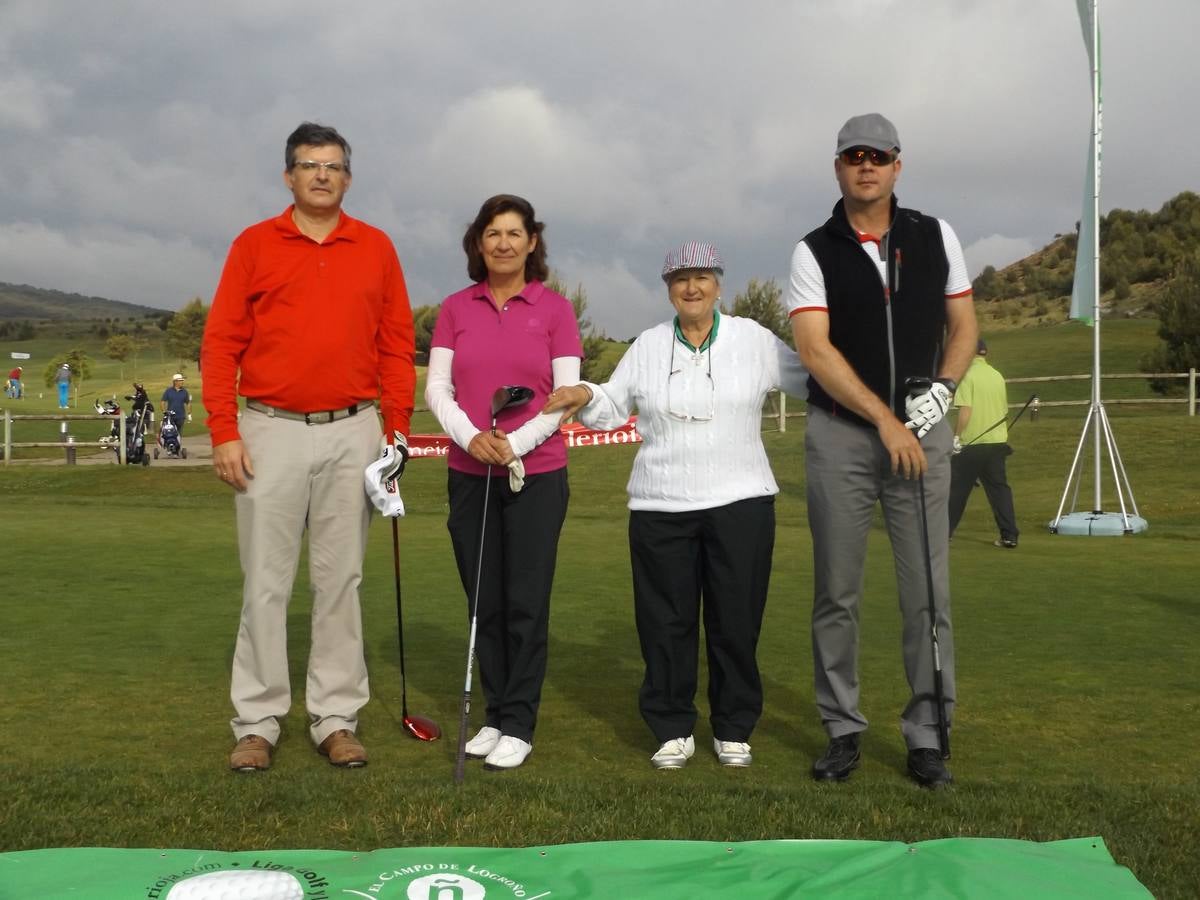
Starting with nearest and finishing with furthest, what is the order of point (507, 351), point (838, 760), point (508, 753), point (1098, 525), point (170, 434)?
1. point (838, 760)
2. point (508, 753)
3. point (507, 351)
4. point (1098, 525)
5. point (170, 434)

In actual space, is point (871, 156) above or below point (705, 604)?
above

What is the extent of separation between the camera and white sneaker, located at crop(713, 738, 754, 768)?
402 centimetres

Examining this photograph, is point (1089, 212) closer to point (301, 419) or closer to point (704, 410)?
point (704, 410)

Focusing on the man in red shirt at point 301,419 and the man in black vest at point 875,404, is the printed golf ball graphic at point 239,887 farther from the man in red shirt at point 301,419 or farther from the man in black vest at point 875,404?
the man in black vest at point 875,404

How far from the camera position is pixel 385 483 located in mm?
4164

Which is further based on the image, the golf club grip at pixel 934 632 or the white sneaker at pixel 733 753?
the white sneaker at pixel 733 753

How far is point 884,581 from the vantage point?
26.3 ft

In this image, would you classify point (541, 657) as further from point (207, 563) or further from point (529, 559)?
point (207, 563)

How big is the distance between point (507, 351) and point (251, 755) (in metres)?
1.46

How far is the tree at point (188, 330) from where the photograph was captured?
61156 millimetres

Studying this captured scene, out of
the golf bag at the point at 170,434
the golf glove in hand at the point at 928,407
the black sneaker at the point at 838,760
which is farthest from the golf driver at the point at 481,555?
the golf bag at the point at 170,434

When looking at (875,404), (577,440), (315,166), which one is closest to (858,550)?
(875,404)

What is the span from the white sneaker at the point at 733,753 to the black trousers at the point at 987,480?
6.23 m

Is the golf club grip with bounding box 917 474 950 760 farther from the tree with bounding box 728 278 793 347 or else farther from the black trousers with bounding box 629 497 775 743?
the tree with bounding box 728 278 793 347
